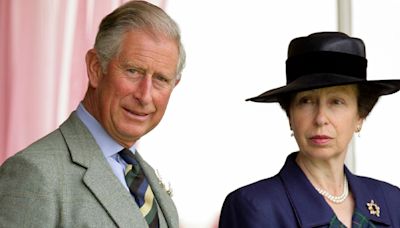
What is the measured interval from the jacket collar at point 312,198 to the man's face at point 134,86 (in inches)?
21.1

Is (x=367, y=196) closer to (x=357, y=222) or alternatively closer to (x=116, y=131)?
(x=357, y=222)

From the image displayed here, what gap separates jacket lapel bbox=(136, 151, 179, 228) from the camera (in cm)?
212

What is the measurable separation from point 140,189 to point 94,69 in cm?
35

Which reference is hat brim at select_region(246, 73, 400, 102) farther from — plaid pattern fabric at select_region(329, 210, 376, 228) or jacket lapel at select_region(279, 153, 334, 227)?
plaid pattern fabric at select_region(329, 210, 376, 228)

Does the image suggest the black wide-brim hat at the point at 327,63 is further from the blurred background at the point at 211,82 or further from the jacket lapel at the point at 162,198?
the blurred background at the point at 211,82

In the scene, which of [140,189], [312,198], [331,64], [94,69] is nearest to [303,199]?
[312,198]

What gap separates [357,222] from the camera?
2.27 m

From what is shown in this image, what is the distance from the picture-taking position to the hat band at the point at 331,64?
7.50 feet

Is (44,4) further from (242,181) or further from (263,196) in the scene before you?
(263,196)

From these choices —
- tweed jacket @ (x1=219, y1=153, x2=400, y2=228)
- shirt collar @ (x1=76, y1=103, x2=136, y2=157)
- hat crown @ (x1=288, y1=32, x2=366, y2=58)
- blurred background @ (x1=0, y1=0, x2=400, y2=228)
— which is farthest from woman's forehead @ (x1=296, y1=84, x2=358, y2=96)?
blurred background @ (x1=0, y1=0, x2=400, y2=228)

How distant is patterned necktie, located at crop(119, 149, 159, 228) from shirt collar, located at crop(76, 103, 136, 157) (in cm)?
6

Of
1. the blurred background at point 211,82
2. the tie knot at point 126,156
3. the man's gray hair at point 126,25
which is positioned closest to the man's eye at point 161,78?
the man's gray hair at point 126,25

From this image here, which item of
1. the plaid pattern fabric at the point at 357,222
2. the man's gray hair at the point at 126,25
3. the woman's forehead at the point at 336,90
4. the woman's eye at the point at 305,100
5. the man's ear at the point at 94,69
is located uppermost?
the man's gray hair at the point at 126,25

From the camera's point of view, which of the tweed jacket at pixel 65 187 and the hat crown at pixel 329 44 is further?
the hat crown at pixel 329 44
